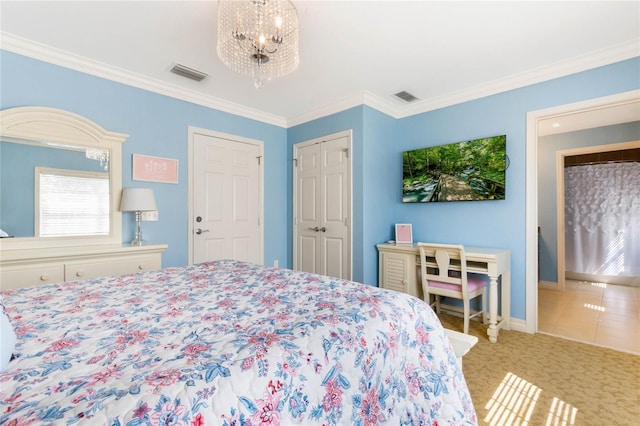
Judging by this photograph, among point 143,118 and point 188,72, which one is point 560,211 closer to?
point 188,72

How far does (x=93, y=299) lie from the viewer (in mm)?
1373

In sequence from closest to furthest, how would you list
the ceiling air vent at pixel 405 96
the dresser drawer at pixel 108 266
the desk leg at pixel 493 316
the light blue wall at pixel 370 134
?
the dresser drawer at pixel 108 266, the light blue wall at pixel 370 134, the desk leg at pixel 493 316, the ceiling air vent at pixel 405 96

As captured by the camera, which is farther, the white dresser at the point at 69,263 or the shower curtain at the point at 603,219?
the shower curtain at the point at 603,219

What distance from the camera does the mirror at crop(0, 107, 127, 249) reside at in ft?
7.59

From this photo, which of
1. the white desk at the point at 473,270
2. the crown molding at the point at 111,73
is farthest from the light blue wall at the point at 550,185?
the crown molding at the point at 111,73

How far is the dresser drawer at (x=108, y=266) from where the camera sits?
Answer: 2.30 meters

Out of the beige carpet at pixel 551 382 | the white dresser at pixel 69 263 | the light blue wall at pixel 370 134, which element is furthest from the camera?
the light blue wall at pixel 370 134

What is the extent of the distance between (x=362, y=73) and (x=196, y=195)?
2166 millimetres

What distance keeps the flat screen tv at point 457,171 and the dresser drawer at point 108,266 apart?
9.16 feet

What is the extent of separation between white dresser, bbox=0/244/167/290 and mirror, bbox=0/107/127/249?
7.7 inches

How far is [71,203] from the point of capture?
8.48 feet

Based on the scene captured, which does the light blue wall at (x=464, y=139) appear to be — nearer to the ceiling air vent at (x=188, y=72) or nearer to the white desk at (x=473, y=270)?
the white desk at (x=473, y=270)

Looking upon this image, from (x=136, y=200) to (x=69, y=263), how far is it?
2.26ft

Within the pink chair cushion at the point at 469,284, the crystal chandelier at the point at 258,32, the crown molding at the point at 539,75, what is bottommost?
the pink chair cushion at the point at 469,284
